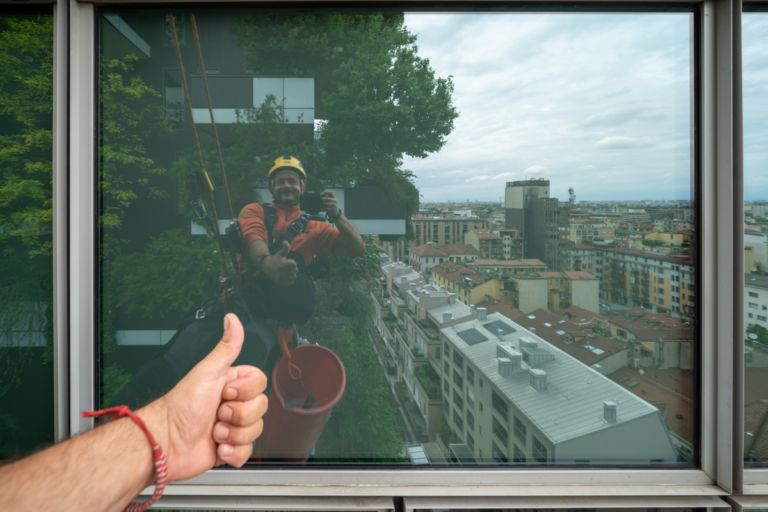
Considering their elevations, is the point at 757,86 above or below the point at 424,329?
above

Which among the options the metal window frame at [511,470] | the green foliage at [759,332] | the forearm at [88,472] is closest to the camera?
the forearm at [88,472]

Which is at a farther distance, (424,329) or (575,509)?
(424,329)

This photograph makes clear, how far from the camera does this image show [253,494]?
5.71 feet

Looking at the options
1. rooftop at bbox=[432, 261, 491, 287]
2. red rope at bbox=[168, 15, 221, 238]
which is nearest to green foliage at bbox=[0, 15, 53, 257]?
red rope at bbox=[168, 15, 221, 238]

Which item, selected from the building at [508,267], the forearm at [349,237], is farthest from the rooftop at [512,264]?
the forearm at [349,237]

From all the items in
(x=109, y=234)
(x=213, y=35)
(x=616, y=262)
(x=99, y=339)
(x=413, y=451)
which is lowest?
(x=413, y=451)

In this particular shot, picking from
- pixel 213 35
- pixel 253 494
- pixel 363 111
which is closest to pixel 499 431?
pixel 253 494

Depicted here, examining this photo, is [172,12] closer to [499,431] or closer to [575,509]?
[499,431]

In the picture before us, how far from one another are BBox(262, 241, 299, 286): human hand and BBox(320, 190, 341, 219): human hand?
0.73ft

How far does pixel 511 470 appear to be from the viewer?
1.80 metres

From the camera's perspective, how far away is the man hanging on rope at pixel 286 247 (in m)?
1.86

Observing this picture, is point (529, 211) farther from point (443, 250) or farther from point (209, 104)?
point (209, 104)

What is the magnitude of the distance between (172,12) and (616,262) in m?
2.11

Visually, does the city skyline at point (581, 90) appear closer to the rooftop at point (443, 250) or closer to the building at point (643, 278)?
the building at point (643, 278)
